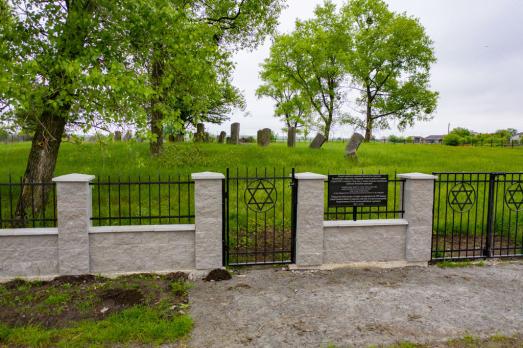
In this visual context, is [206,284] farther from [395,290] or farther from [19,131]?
[19,131]

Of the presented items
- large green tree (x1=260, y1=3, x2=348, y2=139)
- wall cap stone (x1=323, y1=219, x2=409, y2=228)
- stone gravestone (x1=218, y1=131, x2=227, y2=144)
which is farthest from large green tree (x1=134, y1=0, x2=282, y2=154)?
large green tree (x1=260, y1=3, x2=348, y2=139)

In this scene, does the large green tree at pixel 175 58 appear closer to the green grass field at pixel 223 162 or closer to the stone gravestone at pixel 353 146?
the green grass field at pixel 223 162

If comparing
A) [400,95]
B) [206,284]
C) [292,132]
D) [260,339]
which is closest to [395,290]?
[260,339]

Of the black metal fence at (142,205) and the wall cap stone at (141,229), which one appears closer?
the wall cap stone at (141,229)

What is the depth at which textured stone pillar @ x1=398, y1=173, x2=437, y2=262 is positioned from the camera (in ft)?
22.5

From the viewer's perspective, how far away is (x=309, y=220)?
21.8ft

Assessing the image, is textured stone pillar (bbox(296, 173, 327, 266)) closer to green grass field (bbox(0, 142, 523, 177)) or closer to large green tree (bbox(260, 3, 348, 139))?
green grass field (bbox(0, 142, 523, 177))

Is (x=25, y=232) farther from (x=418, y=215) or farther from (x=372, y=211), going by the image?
(x=418, y=215)

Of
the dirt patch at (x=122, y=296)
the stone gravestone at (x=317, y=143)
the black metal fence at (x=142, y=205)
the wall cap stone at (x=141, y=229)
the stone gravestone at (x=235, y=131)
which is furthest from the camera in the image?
the stone gravestone at (x=235, y=131)

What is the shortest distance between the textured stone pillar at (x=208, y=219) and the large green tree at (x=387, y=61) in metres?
31.0

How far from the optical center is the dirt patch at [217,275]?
20.5ft

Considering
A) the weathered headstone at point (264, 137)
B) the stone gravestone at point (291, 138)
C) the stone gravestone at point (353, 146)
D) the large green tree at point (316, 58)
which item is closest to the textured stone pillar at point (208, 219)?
the stone gravestone at point (353, 146)

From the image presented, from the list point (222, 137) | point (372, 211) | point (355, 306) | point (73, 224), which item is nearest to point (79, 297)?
point (73, 224)

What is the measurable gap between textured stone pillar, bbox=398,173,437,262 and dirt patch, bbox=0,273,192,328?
4131 mm
